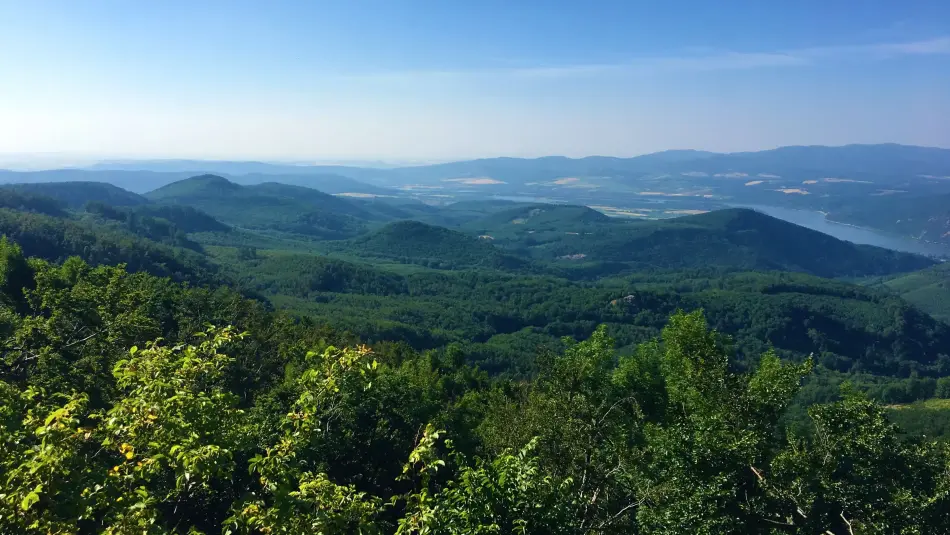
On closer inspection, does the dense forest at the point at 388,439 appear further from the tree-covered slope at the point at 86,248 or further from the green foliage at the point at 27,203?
the green foliage at the point at 27,203

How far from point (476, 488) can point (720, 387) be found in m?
17.2

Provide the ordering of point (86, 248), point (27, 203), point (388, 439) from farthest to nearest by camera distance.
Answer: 1. point (27, 203)
2. point (86, 248)
3. point (388, 439)

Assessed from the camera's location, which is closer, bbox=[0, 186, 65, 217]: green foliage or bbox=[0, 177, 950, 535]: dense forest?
bbox=[0, 177, 950, 535]: dense forest

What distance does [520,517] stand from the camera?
9.91 metres

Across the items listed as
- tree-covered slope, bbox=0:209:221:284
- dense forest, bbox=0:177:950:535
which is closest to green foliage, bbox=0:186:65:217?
tree-covered slope, bbox=0:209:221:284

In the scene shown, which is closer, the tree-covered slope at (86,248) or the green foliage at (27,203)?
the tree-covered slope at (86,248)

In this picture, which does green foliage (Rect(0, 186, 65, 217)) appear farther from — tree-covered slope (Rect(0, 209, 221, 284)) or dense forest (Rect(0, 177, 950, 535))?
dense forest (Rect(0, 177, 950, 535))

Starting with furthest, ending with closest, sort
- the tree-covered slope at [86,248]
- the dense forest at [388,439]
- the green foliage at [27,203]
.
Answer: the green foliage at [27,203] → the tree-covered slope at [86,248] → the dense forest at [388,439]

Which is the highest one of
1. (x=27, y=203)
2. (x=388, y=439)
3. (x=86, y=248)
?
(x=27, y=203)

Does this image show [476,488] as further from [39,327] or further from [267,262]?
[267,262]

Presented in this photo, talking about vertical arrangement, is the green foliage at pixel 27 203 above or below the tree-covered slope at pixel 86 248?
above

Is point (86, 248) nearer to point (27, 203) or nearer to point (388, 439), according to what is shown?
point (27, 203)

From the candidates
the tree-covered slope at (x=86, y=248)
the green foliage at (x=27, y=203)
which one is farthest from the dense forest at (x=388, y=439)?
the green foliage at (x=27, y=203)

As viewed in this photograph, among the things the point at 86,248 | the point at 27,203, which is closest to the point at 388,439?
the point at 86,248
